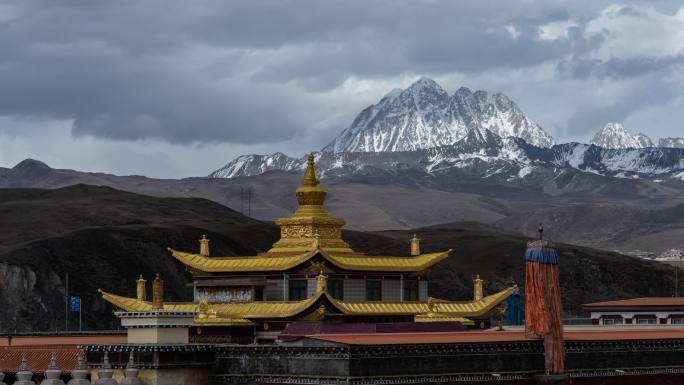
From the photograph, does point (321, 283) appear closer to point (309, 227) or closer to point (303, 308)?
point (303, 308)

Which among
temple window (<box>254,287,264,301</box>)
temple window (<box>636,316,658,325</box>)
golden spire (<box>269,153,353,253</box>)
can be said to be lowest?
temple window (<box>636,316,658,325</box>)

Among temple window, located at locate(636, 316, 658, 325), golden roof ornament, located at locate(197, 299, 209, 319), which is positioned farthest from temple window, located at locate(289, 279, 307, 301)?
temple window, located at locate(636, 316, 658, 325)

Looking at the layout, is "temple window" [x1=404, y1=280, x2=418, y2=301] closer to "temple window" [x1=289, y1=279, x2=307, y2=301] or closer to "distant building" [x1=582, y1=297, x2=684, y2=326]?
"temple window" [x1=289, y1=279, x2=307, y2=301]

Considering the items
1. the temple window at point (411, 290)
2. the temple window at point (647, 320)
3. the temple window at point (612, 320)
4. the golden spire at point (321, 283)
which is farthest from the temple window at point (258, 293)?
the temple window at point (612, 320)

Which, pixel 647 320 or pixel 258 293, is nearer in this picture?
pixel 258 293

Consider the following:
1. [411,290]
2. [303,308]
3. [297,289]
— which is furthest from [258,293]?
[411,290]

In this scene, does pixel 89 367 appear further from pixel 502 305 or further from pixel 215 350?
pixel 502 305

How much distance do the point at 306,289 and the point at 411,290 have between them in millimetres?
6511

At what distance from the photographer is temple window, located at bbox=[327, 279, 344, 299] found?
66125 mm

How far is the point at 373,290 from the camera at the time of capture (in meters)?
67.9

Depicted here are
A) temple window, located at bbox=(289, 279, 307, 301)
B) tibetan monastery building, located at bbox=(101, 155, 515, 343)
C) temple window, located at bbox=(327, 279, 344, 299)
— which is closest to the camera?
tibetan monastery building, located at bbox=(101, 155, 515, 343)

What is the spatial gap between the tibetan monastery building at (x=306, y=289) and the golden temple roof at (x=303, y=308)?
0.04 metres

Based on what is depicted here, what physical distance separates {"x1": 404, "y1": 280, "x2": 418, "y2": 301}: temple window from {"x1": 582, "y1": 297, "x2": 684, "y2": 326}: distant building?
23995 mm

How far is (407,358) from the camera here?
2090 inches
